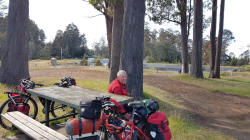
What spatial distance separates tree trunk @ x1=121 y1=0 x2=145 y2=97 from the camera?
6.82 metres

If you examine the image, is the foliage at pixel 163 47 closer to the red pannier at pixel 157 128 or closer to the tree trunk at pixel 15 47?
the tree trunk at pixel 15 47

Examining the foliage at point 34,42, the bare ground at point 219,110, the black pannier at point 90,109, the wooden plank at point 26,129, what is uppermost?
the foliage at point 34,42

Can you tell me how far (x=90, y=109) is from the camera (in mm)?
2930

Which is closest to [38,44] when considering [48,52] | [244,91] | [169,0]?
[48,52]

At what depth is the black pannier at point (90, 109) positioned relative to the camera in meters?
2.92

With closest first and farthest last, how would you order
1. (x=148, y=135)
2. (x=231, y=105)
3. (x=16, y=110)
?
(x=148, y=135) < (x=16, y=110) < (x=231, y=105)

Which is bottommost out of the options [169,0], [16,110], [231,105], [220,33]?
[231,105]

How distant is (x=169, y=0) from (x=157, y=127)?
16187 mm

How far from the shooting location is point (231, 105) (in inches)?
339

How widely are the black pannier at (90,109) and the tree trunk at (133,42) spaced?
3.90 m

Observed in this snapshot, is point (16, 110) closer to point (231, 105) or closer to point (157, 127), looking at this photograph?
point (157, 127)

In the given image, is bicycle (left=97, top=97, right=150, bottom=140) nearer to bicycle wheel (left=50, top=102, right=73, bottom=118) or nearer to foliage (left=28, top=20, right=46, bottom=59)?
bicycle wheel (left=50, top=102, right=73, bottom=118)

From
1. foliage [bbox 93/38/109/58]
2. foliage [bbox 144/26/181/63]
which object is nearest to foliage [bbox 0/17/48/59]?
foliage [bbox 93/38/109/58]

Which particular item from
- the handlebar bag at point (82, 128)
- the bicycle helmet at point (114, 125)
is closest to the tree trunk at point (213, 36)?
the bicycle helmet at point (114, 125)
